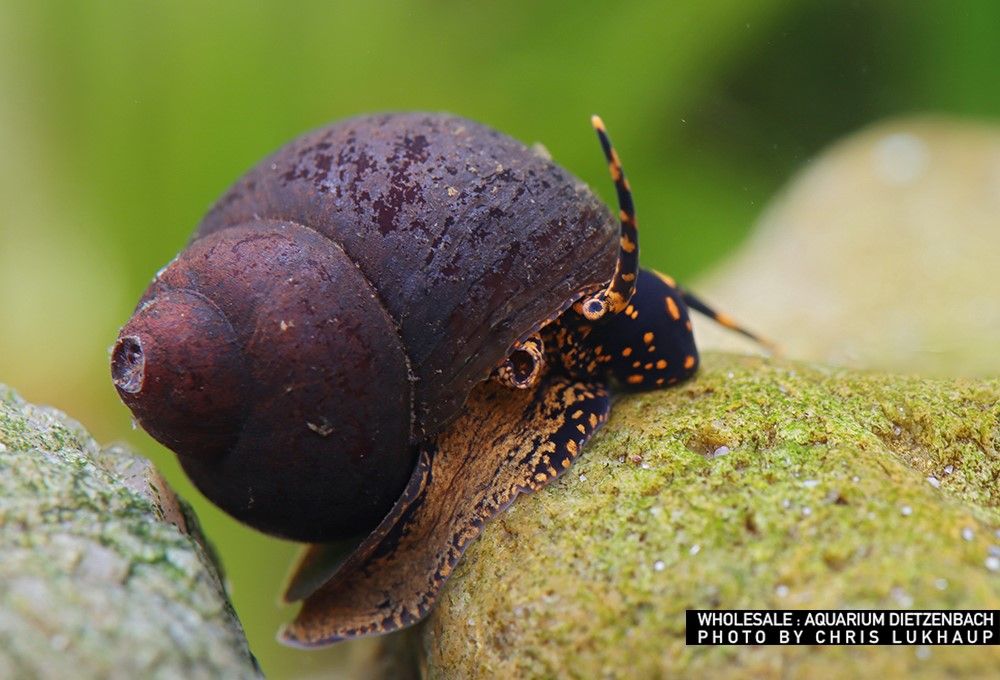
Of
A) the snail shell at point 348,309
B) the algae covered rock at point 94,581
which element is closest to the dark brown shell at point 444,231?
the snail shell at point 348,309

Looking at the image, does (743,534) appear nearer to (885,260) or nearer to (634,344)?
(634,344)

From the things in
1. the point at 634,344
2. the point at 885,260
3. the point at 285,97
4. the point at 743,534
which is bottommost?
the point at 885,260

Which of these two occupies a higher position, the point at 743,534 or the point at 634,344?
the point at 634,344

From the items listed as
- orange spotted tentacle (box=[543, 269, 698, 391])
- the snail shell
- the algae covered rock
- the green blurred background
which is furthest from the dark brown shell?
the green blurred background

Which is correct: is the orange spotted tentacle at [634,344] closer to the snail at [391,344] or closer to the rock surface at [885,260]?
the snail at [391,344]

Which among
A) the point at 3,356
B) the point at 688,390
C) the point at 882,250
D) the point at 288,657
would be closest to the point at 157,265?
the point at 3,356

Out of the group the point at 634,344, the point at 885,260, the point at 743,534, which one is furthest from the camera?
the point at 885,260

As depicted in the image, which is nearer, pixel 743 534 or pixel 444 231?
pixel 743 534

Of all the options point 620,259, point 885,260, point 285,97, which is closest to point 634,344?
point 620,259
